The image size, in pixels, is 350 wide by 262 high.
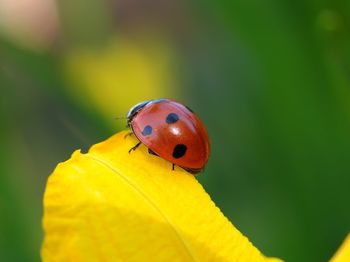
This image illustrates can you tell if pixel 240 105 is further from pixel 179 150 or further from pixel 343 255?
pixel 343 255

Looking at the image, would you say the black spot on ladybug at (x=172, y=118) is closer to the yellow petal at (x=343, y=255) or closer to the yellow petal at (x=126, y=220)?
the yellow petal at (x=126, y=220)

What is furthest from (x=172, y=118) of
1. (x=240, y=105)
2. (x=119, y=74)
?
(x=119, y=74)

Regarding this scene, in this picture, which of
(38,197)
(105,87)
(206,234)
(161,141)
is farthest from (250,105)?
(206,234)

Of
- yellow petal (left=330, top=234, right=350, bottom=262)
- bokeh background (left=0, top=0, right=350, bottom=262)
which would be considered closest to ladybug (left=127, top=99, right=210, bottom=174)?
yellow petal (left=330, top=234, right=350, bottom=262)

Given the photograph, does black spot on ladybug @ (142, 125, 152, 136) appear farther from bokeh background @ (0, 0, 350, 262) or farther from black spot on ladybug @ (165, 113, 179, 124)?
bokeh background @ (0, 0, 350, 262)

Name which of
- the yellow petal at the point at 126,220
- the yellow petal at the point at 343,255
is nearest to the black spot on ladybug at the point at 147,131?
the yellow petal at the point at 126,220

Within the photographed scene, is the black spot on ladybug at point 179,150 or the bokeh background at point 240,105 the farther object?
the bokeh background at point 240,105
